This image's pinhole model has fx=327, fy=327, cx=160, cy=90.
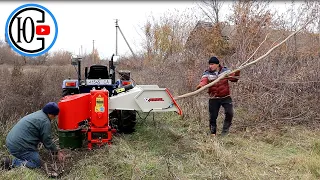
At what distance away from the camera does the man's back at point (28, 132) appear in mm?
4715

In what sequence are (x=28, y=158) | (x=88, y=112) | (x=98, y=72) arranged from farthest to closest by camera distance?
(x=98, y=72), (x=88, y=112), (x=28, y=158)

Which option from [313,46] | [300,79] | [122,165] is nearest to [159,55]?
[313,46]

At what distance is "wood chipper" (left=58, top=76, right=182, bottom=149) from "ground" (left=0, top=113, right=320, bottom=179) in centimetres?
24

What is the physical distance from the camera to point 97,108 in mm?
5074

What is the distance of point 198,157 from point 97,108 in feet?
5.61

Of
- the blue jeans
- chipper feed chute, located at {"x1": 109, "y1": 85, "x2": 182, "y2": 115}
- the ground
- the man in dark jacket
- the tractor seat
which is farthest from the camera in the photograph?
the tractor seat

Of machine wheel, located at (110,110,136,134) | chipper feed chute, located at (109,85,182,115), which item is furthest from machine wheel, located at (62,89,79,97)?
chipper feed chute, located at (109,85,182,115)

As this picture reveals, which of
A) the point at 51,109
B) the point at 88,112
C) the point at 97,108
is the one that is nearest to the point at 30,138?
the point at 51,109

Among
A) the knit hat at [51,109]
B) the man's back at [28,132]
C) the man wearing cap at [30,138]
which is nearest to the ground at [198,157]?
the man wearing cap at [30,138]

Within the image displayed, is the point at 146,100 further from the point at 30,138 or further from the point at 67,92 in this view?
the point at 67,92

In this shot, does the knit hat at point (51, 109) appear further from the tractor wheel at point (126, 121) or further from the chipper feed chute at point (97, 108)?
the tractor wheel at point (126, 121)

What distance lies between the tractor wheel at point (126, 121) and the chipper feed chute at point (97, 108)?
0.92 meters

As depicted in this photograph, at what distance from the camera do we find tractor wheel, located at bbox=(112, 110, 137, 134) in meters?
6.24

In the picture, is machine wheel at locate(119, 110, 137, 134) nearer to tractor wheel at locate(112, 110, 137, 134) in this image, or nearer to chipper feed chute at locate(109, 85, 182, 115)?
tractor wheel at locate(112, 110, 137, 134)
